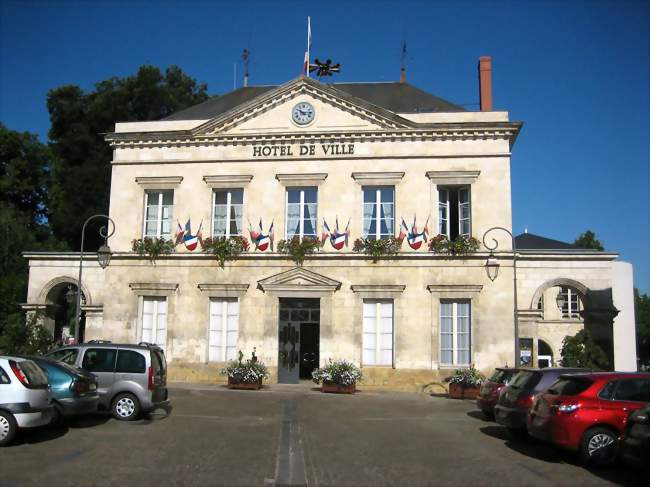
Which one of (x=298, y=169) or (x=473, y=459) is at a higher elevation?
(x=298, y=169)

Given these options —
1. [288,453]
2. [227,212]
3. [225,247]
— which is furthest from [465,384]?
[288,453]

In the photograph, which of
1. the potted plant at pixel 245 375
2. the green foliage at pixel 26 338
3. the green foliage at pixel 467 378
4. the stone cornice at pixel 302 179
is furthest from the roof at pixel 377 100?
the potted plant at pixel 245 375

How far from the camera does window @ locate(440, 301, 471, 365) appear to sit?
893 inches

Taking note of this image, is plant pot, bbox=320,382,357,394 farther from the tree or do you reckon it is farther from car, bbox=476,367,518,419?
the tree

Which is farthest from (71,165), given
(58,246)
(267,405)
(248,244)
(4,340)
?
(267,405)

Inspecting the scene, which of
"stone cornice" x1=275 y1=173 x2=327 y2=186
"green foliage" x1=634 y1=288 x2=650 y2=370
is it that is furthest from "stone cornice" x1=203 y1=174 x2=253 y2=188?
"green foliage" x1=634 y1=288 x2=650 y2=370

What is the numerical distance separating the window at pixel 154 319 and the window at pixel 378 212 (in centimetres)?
806

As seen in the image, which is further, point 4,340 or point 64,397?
point 4,340

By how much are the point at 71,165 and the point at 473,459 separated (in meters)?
37.2

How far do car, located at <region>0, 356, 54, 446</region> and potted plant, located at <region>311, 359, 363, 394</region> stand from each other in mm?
11195

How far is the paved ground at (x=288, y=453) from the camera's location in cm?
916

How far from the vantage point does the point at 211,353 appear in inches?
934

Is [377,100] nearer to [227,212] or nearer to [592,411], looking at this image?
[227,212]

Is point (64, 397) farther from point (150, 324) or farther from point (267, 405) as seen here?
point (150, 324)
